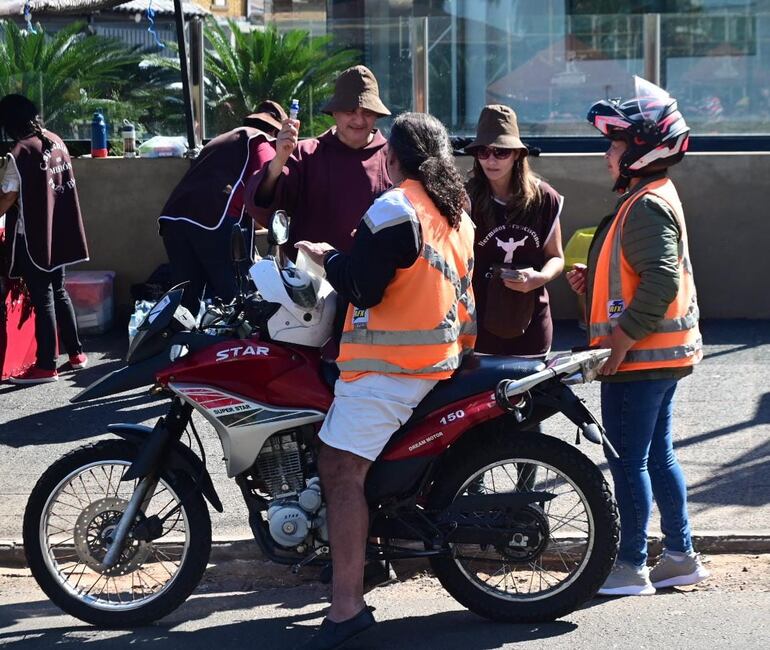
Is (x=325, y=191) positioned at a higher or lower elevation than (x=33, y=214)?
higher

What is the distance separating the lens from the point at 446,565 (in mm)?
4648

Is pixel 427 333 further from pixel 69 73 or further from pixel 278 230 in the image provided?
pixel 69 73

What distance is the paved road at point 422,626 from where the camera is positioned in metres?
4.53

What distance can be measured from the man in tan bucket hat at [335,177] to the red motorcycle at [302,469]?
2.90 feet

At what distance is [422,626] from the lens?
4.72 meters

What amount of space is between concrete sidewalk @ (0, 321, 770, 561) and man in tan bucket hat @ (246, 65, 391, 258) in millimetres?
1410

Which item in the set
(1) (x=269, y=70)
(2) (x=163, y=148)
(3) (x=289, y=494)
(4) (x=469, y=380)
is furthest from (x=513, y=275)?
(1) (x=269, y=70)

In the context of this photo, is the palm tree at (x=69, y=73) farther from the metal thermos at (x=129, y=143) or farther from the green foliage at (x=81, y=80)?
the metal thermos at (x=129, y=143)

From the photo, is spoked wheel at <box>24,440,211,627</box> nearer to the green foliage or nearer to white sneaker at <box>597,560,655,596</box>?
white sneaker at <box>597,560,655,596</box>

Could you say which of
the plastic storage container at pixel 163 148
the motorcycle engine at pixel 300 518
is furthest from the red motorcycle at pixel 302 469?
the plastic storage container at pixel 163 148

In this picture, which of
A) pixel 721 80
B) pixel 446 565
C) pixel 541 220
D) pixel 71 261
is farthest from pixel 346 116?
pixel 721 80

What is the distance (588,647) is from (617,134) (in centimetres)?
186

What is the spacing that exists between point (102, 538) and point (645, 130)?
250 centimetres

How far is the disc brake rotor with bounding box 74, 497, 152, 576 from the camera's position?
15.6 feet
